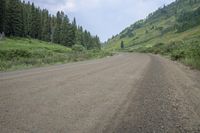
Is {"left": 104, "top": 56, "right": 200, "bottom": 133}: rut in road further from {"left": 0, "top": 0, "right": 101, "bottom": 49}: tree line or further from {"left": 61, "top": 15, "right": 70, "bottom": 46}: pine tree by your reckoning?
{"left": 61, "top": 15, "right": 70, "bottom": 46}: pine tree

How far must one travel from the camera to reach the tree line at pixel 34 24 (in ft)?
224

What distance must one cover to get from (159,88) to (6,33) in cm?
6518

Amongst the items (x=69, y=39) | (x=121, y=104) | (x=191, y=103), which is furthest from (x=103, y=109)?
(x=69, y=39)

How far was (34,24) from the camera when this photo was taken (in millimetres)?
83250

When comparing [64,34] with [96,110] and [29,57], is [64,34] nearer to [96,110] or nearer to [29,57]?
[29,57]

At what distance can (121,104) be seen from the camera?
6.97 m

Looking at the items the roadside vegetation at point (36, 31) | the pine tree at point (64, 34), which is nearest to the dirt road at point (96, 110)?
the roadside vegetation at point (36, 31)

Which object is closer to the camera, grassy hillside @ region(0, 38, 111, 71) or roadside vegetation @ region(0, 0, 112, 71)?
grassy hillside @ region(0, 38, 111, 71)

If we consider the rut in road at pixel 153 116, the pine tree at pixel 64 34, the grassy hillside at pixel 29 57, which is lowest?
the rut in road at pixel 153 116

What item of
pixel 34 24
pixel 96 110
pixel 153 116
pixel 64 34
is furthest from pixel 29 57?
pixel 64 34

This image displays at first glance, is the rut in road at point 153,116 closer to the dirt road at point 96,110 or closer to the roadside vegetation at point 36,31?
the dirt road at point 96,110

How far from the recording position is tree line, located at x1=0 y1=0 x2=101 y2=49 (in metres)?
68.4

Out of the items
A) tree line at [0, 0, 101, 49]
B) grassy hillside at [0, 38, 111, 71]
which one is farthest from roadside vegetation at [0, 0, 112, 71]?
grassy hillside at [0, 38, 111, 71]

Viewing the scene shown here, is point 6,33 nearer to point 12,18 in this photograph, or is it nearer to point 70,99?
point 12,18
